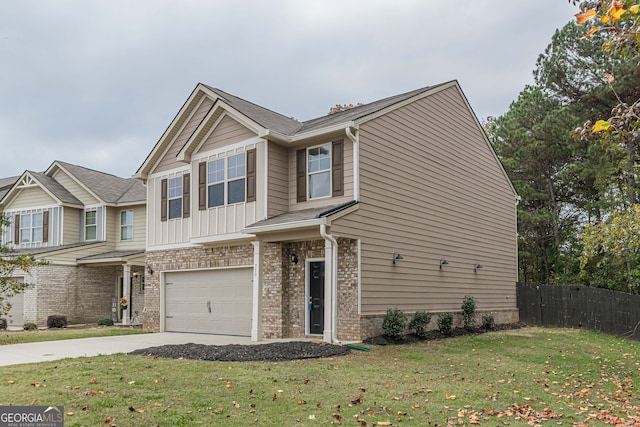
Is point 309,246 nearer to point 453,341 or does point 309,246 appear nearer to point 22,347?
point 453,341

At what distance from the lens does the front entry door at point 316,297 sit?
13867 millimetres

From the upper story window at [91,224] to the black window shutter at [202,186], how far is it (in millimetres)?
9951

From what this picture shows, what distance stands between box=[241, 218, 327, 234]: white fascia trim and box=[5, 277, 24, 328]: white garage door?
13747 millimetres

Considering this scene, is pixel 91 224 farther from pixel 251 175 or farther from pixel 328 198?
pixel 328 198

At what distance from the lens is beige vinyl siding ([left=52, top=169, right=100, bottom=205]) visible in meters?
24.0

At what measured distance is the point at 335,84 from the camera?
1256 inches

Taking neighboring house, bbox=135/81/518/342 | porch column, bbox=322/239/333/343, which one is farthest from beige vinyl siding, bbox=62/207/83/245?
porch column, bbox=322/239/333/343

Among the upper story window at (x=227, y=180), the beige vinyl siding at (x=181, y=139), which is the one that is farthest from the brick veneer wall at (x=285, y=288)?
the beige vinyl siding at (x=181, y=139)

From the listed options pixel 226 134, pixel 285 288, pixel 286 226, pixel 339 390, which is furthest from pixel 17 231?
pixel 339 390

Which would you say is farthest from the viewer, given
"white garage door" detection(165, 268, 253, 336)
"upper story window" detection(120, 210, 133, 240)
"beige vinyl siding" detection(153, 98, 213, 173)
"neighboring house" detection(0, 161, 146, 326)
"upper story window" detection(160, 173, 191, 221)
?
"upper story window" detection(120, 210, 133, 240)

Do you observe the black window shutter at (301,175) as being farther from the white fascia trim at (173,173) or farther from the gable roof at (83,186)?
the gable roof at (83,186)

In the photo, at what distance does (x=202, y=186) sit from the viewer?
16.0m

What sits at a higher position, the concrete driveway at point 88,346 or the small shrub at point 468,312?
the small shrub at point 468,312

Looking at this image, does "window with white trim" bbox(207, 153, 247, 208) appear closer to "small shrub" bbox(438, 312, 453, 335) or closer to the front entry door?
the front entry door
